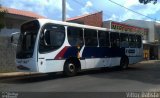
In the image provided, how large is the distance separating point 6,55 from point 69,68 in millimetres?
7156

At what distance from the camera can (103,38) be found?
2216 centimetres

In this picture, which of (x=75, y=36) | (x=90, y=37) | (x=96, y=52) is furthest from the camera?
(x=96, y=52)

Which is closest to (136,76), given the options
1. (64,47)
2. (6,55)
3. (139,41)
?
(64,47)

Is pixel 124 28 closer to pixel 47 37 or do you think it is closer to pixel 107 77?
pixel 107 77

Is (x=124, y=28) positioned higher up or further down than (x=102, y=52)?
higher up

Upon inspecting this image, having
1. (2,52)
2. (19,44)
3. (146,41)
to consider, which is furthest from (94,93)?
(146,41)

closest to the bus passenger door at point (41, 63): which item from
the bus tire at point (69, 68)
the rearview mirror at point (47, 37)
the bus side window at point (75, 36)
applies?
the rearview mirror at point (47, 37)

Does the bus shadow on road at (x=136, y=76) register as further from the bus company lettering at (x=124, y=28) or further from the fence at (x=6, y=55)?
the bus company lettering at (x=124, y=28)

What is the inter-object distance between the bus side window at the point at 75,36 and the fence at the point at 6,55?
6.61 meters

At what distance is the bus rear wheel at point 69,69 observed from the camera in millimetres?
18611

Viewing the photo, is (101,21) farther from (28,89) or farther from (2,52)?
(28,89)

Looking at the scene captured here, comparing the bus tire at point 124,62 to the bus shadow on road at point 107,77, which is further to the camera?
the bus tire at point 124,62

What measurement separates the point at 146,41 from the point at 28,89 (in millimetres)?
39922

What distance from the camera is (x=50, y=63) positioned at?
56.7 ft
